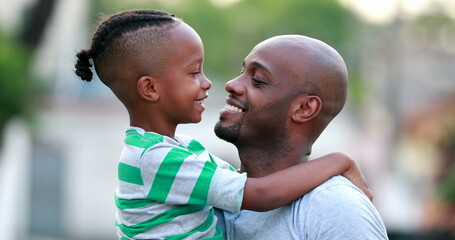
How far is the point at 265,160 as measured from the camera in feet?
12.2

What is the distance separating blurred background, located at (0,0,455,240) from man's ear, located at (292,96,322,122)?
896 mm

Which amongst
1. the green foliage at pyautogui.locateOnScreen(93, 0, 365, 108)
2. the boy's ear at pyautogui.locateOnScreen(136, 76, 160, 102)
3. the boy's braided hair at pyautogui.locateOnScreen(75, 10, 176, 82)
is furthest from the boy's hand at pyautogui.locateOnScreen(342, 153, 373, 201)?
the green foliage at pyautogui.locateOnScreen(93, 0, 365, 108)

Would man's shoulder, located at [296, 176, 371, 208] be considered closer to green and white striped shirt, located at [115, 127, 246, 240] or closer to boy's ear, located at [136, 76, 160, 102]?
green and white striped shirt, located at [115, 127, 246, 240]

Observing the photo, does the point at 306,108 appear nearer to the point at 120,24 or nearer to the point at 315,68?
the point at 315,68

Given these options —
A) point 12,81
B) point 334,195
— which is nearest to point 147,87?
point 334,195

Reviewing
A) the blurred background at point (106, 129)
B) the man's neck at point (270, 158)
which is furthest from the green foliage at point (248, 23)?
the man's neck at point (270, 158)

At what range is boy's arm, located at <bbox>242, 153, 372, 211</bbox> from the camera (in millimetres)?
3424

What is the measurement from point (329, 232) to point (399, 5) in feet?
67.3

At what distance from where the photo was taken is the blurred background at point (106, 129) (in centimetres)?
1386

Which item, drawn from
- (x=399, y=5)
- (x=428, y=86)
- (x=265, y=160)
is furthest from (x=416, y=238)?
(x=428, y=86)

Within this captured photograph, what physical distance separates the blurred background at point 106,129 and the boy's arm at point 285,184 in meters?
0.98

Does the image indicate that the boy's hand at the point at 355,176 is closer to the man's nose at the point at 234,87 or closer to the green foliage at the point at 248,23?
the man's nose at the point at 234,87

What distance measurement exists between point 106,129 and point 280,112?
69.4 feet

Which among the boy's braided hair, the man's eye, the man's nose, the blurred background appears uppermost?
the boy's braided hair
